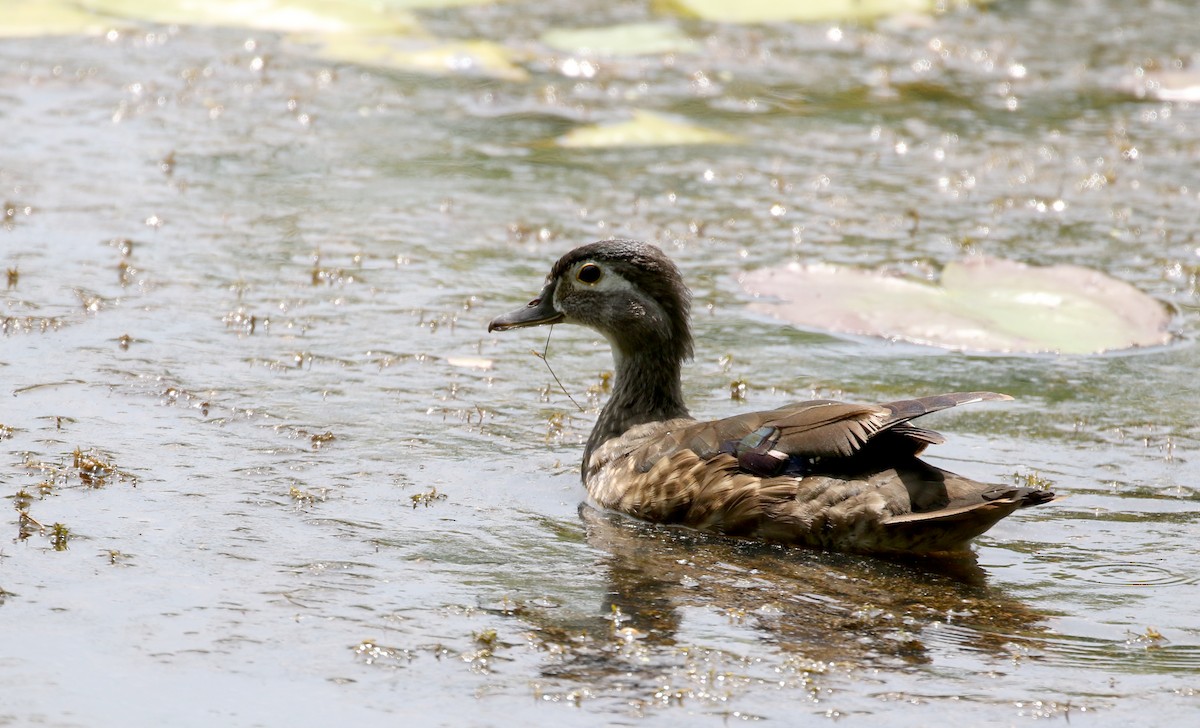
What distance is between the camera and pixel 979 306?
978 cm

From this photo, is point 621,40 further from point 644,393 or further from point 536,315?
point 644,393

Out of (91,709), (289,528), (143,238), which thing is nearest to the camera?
(91,709)

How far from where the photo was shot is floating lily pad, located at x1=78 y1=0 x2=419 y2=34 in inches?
591

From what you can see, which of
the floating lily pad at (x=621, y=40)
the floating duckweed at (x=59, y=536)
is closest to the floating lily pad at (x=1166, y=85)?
the floating lily pad at (x=621, y=40)

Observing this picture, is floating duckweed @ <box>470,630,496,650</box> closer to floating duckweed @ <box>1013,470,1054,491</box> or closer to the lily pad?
floating duckweed @ <box>1013,470,1054,491</box>

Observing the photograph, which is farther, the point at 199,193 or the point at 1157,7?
the point at 1157,7

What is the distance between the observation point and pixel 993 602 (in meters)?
6.54

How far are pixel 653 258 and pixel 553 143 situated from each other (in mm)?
4949

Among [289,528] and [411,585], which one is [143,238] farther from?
[411,585]

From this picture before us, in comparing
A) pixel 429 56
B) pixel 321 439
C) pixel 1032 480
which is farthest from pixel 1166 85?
pixel 321 439

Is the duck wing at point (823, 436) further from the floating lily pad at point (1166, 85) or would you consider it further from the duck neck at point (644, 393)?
the floating lily pad at point (1166, 85)

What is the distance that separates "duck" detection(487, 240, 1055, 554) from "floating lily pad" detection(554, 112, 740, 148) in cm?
519

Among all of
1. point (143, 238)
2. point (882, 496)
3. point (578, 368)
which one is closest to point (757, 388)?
point (578, 368)

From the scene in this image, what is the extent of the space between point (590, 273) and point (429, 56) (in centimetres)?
672
